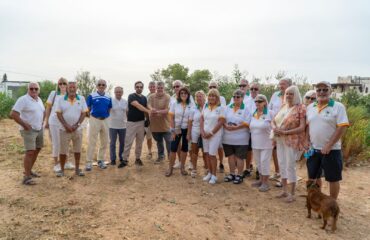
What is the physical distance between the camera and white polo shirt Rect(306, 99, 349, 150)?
418cm

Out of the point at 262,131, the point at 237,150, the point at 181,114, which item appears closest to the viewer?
the point at 262,131

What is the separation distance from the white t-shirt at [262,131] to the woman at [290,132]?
267 millimetres

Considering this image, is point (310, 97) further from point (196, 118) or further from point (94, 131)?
point (94, 131)

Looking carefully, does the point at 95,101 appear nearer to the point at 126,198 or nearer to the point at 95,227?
the point at 126,198

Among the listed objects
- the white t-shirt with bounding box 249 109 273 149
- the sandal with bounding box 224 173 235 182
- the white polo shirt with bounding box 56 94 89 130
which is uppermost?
the white polo shirt with bounding box 56 94 89 130

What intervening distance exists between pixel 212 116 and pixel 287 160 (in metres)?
1.48

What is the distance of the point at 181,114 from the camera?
6008 mm

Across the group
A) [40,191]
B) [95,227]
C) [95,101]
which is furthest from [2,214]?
[95,101]

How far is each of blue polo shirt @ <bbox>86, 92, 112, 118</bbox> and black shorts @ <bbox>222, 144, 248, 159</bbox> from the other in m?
2.51

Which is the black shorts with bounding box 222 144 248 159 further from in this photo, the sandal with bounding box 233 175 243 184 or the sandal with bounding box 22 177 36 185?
the sandal with bounding box 22 177 36 185

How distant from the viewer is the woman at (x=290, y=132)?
15.4 ft

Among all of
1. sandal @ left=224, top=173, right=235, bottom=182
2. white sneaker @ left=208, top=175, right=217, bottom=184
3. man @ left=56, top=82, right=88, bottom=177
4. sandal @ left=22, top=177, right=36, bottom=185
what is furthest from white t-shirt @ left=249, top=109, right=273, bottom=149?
sandal @ left=22, top=177, right=36, bottom=185

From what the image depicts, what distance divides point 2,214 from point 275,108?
4.58m

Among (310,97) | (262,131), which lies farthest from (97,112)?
(310,97)
